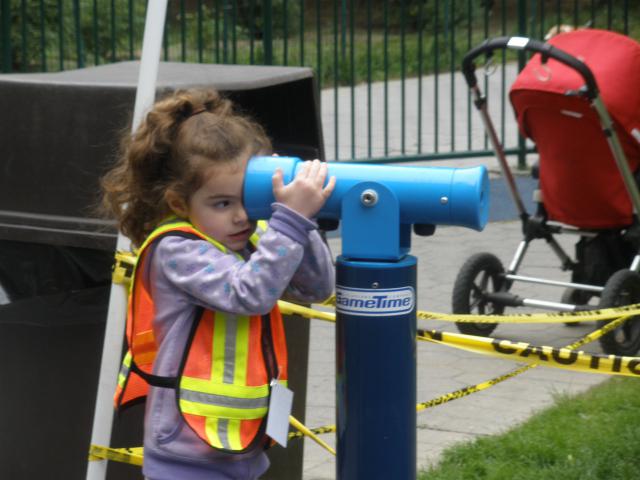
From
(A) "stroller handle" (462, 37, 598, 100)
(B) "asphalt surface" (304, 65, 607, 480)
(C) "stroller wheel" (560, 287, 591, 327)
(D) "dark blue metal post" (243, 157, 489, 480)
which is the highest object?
(A) "stroller handle" (462, 37, 598, 100)

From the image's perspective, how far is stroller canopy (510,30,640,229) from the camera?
564 centimetres

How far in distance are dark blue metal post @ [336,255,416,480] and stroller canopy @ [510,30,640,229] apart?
3.29 metres

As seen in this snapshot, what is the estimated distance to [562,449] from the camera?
4.28 metres

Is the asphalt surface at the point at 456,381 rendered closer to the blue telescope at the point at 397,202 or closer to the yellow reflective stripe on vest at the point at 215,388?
the yellow reflective stripe on vest at the point at 215,388

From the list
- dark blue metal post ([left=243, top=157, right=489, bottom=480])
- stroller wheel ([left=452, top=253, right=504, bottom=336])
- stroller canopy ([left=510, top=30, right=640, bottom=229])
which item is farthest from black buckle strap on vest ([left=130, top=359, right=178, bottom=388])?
stroller canopy ([left=510, top=30, right=640, bottom=229])

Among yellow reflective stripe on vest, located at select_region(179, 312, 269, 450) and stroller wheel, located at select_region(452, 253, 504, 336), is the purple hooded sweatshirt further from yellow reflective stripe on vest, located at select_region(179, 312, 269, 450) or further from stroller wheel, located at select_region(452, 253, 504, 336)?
stroller wheel, located at select_region(452, 253, 504, 336)

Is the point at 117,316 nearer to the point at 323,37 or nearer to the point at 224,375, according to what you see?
the point at 224,375

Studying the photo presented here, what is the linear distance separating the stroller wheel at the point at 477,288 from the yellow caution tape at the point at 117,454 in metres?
2.66

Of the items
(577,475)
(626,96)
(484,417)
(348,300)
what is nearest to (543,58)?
(626,96)

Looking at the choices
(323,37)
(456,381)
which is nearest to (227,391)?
(456,381)

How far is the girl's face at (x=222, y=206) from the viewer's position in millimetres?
2596

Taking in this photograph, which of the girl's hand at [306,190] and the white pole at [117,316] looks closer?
the girl's hand at [306,190]

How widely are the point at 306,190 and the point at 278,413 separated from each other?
482 mm

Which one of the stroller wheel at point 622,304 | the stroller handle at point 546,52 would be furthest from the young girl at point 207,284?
the stroller wheel at point 622,304
